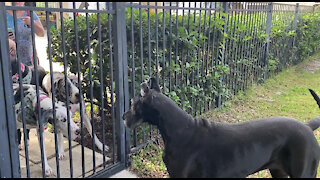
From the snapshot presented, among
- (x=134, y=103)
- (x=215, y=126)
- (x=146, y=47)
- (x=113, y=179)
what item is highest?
(x=146, y=47)

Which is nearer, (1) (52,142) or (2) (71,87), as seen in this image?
Result: (2) (71,87)

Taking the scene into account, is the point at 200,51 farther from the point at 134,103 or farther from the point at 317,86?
the point at 317,86

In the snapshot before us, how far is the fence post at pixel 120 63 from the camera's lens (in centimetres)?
375

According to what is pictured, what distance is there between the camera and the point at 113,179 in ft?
12.9

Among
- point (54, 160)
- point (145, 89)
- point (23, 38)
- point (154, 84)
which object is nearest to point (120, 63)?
point (154, 84)

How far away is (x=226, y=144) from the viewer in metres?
2.86

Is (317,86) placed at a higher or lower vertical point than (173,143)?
lower

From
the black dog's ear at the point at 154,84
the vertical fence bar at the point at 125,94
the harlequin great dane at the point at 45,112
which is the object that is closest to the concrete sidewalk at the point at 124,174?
the vertical fence bar at the point at 125,94

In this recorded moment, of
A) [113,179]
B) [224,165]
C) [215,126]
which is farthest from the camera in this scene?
[113,179]

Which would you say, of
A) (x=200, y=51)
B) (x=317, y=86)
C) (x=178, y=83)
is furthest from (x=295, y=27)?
(x=178, y=83)

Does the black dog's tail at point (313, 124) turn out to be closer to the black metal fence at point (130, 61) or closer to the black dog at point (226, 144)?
the black dog at point (226, 144)

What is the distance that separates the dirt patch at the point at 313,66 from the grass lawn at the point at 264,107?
1.14m

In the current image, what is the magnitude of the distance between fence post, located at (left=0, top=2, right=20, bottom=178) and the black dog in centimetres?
115

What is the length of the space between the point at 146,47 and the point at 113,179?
1844mm
